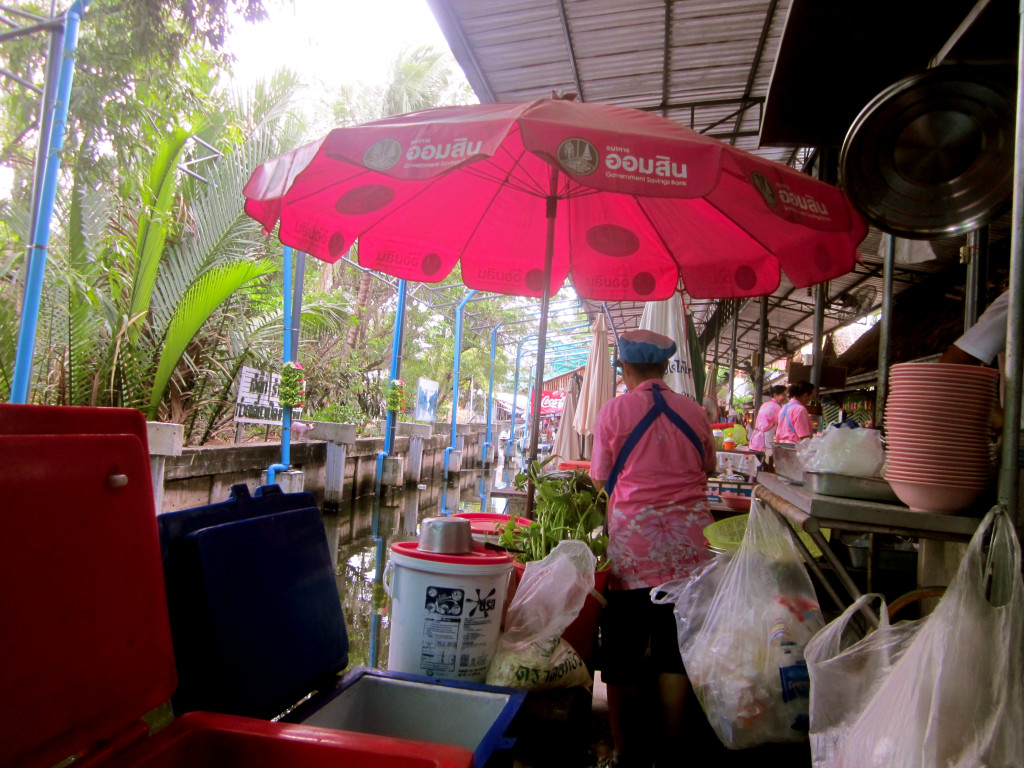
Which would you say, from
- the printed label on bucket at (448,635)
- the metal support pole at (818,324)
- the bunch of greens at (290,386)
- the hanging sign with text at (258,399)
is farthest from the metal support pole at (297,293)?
the printed label on bucket at (448,635)

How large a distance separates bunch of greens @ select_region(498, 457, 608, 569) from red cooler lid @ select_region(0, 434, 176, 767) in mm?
1731

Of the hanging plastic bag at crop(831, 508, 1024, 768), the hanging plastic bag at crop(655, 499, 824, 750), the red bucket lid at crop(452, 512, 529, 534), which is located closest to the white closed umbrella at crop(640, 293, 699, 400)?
the red bucket lid at crop(452, 512, 529, 534)

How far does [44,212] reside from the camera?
3.87 meters

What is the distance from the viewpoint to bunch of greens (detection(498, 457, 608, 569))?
119 inches

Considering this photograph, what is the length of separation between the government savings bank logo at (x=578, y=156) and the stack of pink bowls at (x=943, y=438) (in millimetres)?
1231

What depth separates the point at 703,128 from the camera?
6.36 m

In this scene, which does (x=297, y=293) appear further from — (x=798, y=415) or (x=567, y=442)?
(x=798, y=415)

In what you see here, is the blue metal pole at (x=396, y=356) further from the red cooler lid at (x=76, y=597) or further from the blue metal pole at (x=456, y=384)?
the red cooler lid at (x=76, y=597)

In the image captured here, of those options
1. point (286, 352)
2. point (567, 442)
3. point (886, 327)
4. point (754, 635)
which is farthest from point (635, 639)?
point (567, 442)

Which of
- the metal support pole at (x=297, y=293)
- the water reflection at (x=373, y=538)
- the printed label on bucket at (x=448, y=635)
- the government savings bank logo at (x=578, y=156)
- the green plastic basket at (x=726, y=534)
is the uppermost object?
the metal support pole at (x=297, y=293)

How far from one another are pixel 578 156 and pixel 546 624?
162 cm

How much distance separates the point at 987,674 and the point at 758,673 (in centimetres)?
78

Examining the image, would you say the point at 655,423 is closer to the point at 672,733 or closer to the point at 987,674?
the point at 672,733

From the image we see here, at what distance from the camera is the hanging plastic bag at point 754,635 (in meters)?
1.92
